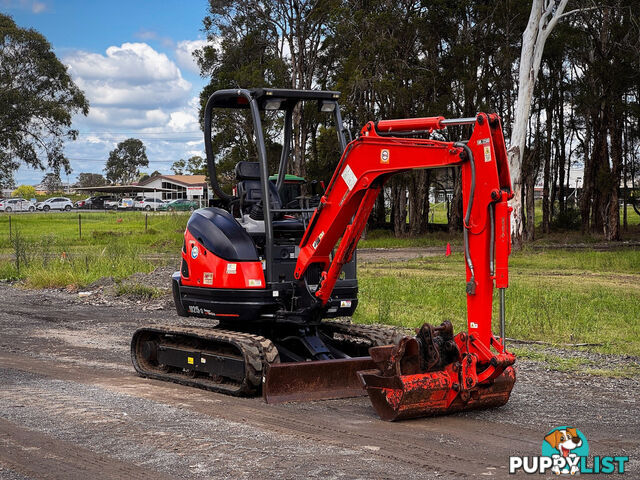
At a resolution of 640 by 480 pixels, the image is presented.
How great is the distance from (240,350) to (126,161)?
128275 mm

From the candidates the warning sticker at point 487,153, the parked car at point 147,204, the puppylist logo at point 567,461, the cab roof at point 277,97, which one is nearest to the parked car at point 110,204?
the parked car at point 147,204

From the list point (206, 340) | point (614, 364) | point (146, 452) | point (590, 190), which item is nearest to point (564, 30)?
point (590, 190)

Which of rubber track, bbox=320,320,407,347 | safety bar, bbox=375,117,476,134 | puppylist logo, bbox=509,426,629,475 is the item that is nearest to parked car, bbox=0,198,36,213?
rubber track, bbox=320,320,407,347

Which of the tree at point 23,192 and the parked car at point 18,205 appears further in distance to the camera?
the tree at point 23,192

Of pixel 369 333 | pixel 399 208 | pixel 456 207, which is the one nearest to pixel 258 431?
pixel 369 333

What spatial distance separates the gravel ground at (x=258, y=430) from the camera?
6117mm

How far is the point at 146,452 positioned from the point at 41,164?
178 feet

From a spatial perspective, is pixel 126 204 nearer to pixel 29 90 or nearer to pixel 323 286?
pixel 29 90

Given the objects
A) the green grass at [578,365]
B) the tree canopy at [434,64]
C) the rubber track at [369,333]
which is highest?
the tree canopy at [434,64]

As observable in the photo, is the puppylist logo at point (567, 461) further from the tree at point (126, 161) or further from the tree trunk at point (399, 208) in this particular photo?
the tree at point (126, 161)

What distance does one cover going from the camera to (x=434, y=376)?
7.40 meters

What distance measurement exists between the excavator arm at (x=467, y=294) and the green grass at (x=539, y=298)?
5118 mm

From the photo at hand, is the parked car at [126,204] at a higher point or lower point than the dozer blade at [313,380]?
higher

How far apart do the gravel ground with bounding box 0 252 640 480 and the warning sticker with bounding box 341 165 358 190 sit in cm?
223
